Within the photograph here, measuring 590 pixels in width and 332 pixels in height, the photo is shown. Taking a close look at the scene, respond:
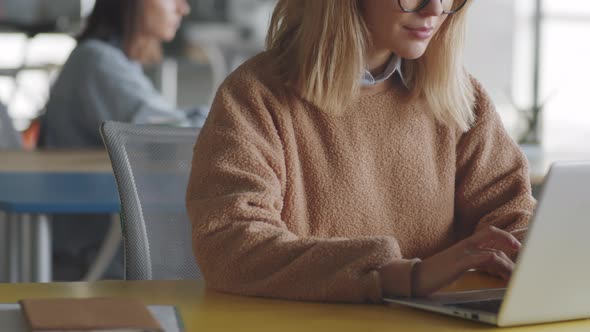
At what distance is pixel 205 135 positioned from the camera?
4.28 feet

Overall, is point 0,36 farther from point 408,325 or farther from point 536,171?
point 408,325

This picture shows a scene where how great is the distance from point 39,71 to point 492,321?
6406 millimetres

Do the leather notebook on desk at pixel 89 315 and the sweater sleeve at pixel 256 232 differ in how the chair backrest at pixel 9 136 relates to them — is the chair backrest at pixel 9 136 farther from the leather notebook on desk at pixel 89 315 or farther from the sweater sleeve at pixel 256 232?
the leather notebook on desk at pixel 89 315

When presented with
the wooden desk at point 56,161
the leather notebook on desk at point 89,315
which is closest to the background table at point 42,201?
the wooden desk at point 56,161

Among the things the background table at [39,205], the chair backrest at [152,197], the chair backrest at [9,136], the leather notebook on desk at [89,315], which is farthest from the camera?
the chair backrest at [9,136]

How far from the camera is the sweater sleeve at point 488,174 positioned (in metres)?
1.44

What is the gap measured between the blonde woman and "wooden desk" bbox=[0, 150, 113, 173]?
3.96 feet

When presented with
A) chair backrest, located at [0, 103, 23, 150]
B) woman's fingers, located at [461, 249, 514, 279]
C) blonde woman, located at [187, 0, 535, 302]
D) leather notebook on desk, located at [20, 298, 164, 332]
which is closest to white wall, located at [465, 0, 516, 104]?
chair backrest, located at [0, 103, 23, 150]

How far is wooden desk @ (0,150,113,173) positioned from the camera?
2.55 metres

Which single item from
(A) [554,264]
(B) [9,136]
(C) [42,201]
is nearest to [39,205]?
(C) [42,201]

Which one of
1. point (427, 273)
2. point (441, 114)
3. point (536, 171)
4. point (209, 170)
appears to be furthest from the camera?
point (536, 171)

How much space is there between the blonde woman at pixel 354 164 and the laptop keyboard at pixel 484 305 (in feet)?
0.11

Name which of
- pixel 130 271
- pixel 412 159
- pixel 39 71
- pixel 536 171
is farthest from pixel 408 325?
pixel 39 71

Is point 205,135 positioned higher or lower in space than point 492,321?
higher
